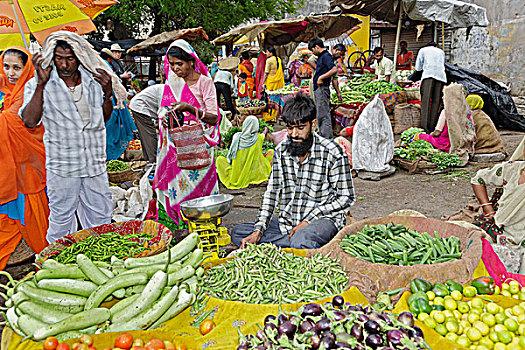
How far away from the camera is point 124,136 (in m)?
4.35

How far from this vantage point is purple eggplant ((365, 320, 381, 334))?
5.29 feet

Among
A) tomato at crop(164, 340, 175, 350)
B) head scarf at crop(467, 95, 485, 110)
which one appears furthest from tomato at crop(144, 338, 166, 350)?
head scarf at crop(467, 95, 485, 110)

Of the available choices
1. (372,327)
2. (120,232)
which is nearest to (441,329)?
(372,327)

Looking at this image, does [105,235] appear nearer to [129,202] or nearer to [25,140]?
[25,140]

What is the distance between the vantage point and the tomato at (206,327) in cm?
193

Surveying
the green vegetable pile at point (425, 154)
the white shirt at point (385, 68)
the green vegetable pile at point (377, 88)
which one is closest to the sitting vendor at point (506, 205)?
the green vegetable pile at point (425, 154)

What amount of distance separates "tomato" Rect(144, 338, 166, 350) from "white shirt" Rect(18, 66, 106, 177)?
2337 millimetres

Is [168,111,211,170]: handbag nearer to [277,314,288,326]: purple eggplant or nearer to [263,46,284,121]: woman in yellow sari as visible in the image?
[277,314,288,326]: purple eggplant

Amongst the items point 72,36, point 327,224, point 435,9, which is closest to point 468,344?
point 327,224

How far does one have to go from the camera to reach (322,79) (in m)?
8.35

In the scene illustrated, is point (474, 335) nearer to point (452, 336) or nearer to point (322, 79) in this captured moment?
point (452, 336)

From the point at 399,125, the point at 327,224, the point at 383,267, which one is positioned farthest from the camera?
the point at 399,125

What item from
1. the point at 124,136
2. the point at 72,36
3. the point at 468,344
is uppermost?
the point at 72,36

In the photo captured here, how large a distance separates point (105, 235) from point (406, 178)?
220 inches
